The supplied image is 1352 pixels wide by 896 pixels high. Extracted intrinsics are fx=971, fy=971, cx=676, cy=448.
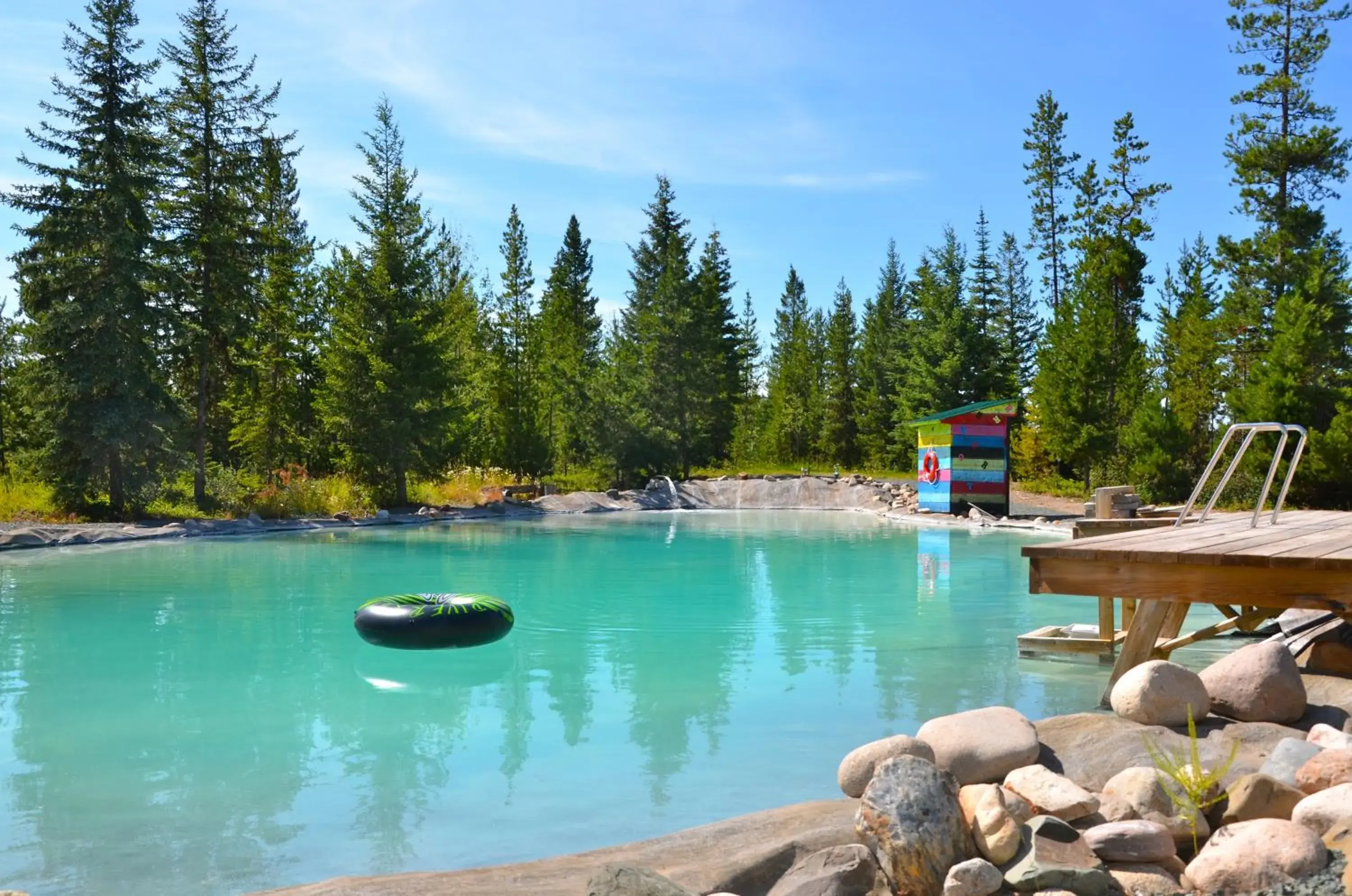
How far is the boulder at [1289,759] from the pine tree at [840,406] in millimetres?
33635

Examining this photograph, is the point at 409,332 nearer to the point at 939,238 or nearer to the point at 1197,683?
the point at 1197,683

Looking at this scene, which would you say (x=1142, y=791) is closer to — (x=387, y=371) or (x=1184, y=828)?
(x=1184, y=828)

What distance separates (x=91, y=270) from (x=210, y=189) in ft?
13.2

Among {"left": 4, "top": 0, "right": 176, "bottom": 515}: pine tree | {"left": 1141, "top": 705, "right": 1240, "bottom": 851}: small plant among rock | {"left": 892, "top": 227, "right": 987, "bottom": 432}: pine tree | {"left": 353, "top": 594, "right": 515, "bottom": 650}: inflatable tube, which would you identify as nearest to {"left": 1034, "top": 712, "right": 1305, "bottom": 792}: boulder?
{"left": 1141, "top": 705, "right": 1240, "bottom": 851}: small plant among rock

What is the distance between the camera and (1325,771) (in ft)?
11.8

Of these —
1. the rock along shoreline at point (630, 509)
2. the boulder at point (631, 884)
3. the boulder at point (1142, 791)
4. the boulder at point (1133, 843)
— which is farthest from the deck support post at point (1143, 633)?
the rock along shoreline at point (630, 509)

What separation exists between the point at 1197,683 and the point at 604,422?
24.5 meters

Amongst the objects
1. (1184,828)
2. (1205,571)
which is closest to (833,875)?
(1184,828)

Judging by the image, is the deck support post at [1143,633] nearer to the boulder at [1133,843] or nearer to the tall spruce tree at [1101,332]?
the boulder at [1133,843]

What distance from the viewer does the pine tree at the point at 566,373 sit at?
2903 cm

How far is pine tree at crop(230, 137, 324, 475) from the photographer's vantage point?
24797mm

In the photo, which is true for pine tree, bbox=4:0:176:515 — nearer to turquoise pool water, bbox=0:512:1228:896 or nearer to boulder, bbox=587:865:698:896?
turquoise pool water, bbox=0:512:1228:896

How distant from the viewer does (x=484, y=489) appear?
87.1 ft

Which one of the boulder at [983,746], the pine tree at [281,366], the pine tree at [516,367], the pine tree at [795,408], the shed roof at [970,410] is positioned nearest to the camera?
the boulder at [983,746]
